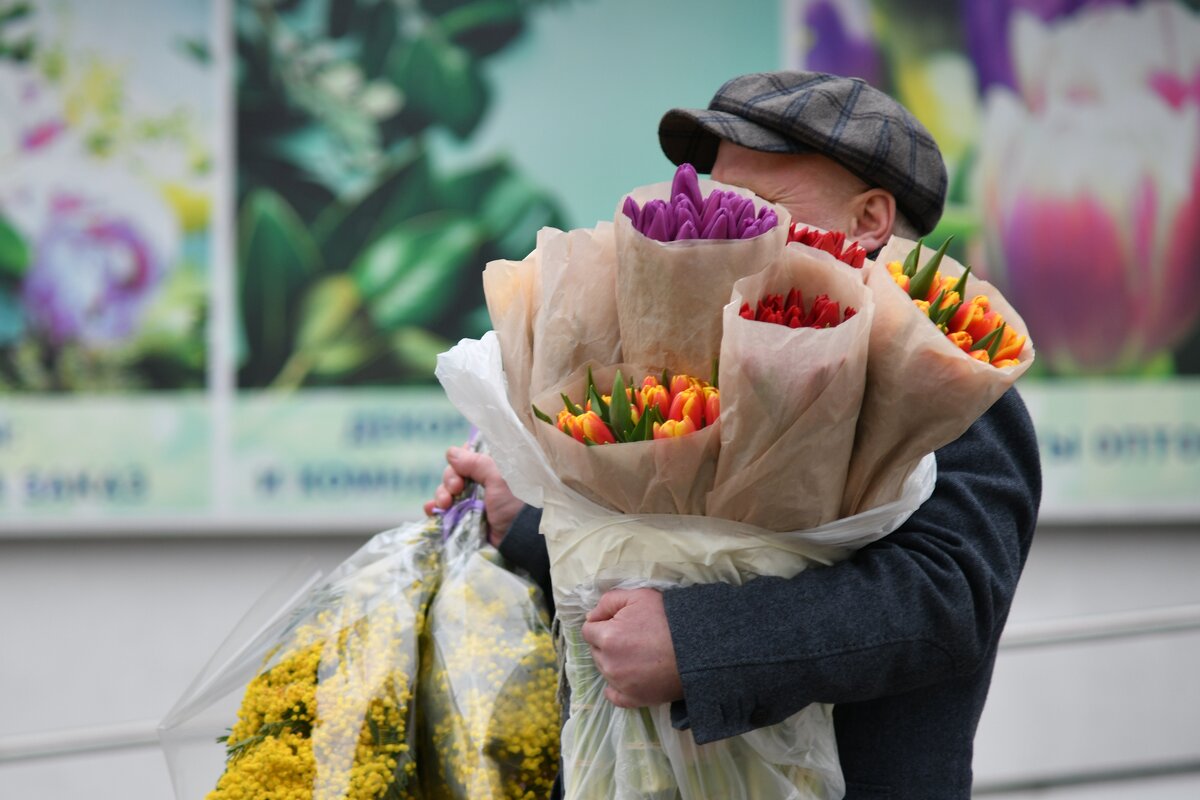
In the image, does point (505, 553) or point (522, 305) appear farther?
point (505, 553)

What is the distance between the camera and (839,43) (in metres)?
3.76

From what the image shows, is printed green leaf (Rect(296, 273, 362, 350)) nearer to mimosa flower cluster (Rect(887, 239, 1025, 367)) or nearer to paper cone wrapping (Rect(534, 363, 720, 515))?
paper cone wrapping (Rect(534, 363, 720, 515))

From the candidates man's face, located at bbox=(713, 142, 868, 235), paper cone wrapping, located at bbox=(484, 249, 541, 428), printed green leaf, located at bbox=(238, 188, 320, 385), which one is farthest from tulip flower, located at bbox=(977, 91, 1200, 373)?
paper cone wrapping, located at bbox=(484, 249, 541, 428)

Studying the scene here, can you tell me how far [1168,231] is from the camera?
3838 millimetres

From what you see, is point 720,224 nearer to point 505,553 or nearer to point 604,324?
point 604,324

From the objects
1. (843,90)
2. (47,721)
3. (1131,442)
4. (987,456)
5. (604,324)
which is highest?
(843,90)

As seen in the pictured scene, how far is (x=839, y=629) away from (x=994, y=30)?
9.84 ft

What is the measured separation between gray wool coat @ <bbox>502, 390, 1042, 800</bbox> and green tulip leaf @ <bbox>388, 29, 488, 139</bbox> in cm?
251

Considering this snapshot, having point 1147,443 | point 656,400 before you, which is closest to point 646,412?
point 656,400

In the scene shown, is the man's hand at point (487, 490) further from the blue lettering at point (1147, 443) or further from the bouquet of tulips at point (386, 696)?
the blue lettering at point (1147, 443)

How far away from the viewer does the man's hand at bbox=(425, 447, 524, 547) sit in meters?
1.79

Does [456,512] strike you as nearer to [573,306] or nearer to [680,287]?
[573,306]

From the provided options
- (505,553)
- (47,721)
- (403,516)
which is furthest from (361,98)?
(505,553)

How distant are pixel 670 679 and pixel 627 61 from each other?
2.75 meters
